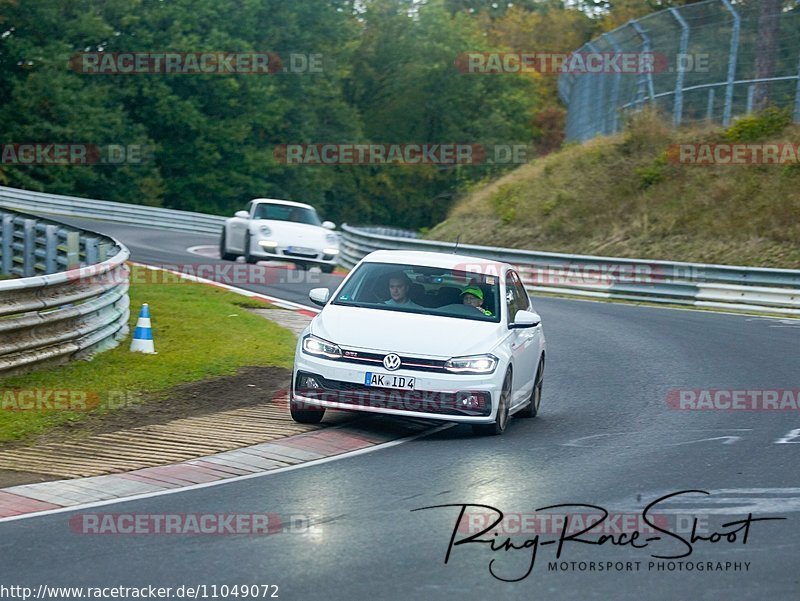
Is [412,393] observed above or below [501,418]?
above

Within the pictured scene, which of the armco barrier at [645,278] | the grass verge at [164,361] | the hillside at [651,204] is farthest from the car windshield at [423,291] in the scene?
the hillside at [651,204]

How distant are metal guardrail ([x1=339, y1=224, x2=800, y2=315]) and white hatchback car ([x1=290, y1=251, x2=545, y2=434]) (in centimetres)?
1445

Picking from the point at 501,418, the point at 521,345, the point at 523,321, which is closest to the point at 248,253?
the point at 521,345

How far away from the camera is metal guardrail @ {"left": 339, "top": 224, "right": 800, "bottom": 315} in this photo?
24953 millimetres

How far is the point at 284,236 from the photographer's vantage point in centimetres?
2734

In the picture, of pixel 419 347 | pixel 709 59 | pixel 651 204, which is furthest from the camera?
pixel 651 204

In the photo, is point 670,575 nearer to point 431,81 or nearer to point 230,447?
point 230,447

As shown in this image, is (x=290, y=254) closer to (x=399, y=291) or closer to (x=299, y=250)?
(x=299, y=250)

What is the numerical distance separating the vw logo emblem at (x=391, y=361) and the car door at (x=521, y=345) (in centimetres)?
120

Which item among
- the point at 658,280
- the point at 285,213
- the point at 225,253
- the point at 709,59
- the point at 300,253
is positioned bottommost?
the point at 225,253

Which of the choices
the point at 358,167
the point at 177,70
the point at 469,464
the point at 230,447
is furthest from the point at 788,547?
the point at 358,167

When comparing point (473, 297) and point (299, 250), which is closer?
point (473, 297)

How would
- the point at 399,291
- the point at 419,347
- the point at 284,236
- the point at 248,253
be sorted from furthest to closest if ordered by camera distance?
1. the point at 248,253
2. the point at 284,236
3. the point at 399,291
4. the point at 419,347

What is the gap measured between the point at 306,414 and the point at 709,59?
2385 centimetres
